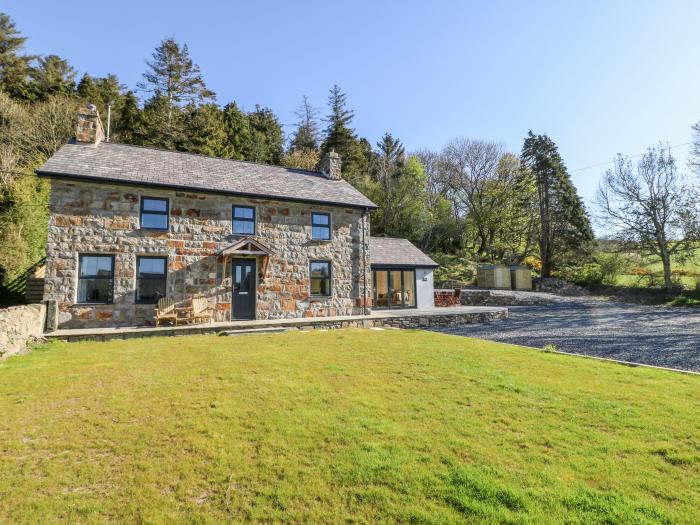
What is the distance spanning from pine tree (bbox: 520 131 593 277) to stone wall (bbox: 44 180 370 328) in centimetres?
2596

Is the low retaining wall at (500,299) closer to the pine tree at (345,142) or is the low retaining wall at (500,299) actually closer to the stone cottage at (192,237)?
the stone cottage at (192,237)

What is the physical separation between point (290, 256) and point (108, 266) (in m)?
6.58

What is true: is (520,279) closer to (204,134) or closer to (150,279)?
(150,279)

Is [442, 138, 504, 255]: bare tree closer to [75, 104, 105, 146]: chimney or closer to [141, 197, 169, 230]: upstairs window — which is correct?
[141, 197, 169, 230]: upstairs window

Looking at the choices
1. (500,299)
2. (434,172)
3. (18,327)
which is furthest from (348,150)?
(18,327)

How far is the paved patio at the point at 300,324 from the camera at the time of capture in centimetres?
1097

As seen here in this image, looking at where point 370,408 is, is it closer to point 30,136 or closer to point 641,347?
point 641,347

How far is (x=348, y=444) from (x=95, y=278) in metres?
12.4

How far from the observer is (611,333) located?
40.8ft

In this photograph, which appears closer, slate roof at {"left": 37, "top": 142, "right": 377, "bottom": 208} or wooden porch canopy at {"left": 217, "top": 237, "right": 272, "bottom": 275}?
slate roof at {"left": 37, "top": 142, "right": 377, "bottom": 208}

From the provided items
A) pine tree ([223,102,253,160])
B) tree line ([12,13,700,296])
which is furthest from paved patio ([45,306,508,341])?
pine tree ([223,102,253,160])

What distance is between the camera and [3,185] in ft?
53.3

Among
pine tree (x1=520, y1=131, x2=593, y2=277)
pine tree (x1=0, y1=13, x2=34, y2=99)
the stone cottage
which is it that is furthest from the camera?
pine tree (x1=520, y1=131, x2=593, y2=277)

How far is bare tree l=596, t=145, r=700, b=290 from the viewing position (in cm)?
2467
